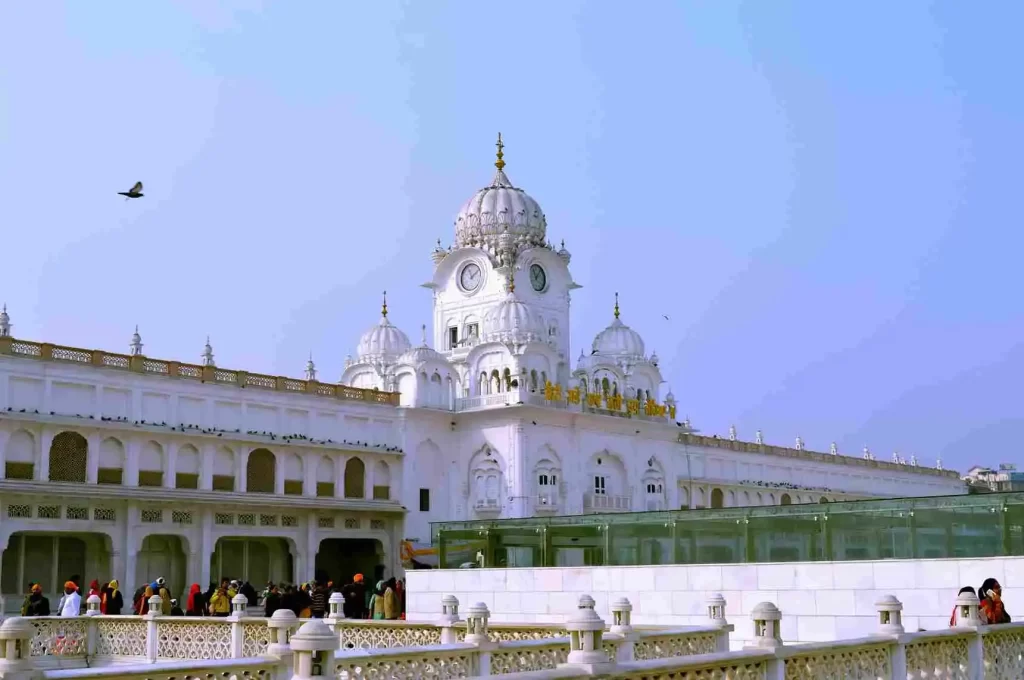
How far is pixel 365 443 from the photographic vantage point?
132ft

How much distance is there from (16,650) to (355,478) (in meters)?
32.4

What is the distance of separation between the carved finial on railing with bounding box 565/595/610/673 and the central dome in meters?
39.2

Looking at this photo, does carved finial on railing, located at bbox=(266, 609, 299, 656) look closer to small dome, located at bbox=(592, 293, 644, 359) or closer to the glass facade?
the glass facade

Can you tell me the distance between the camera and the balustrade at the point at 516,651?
329 inches

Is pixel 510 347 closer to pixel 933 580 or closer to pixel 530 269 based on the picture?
pixel 530 269

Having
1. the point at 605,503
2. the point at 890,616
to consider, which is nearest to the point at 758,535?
the point at 890,616

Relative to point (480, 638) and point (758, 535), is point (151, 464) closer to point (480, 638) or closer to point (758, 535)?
point (758, 535)

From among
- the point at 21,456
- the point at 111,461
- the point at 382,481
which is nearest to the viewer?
the point at 21,456

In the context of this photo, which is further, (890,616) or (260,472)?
(260,472)

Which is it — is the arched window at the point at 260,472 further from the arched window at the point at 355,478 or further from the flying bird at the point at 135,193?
the flying bird at the point at 135,193

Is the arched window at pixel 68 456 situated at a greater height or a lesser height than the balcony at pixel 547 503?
greater

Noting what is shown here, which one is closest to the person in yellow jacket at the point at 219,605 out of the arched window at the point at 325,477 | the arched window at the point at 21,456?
the arched window at the point at 21,456

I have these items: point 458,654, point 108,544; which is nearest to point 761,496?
point 108,544

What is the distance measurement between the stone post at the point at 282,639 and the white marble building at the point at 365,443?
21480 millimetres
